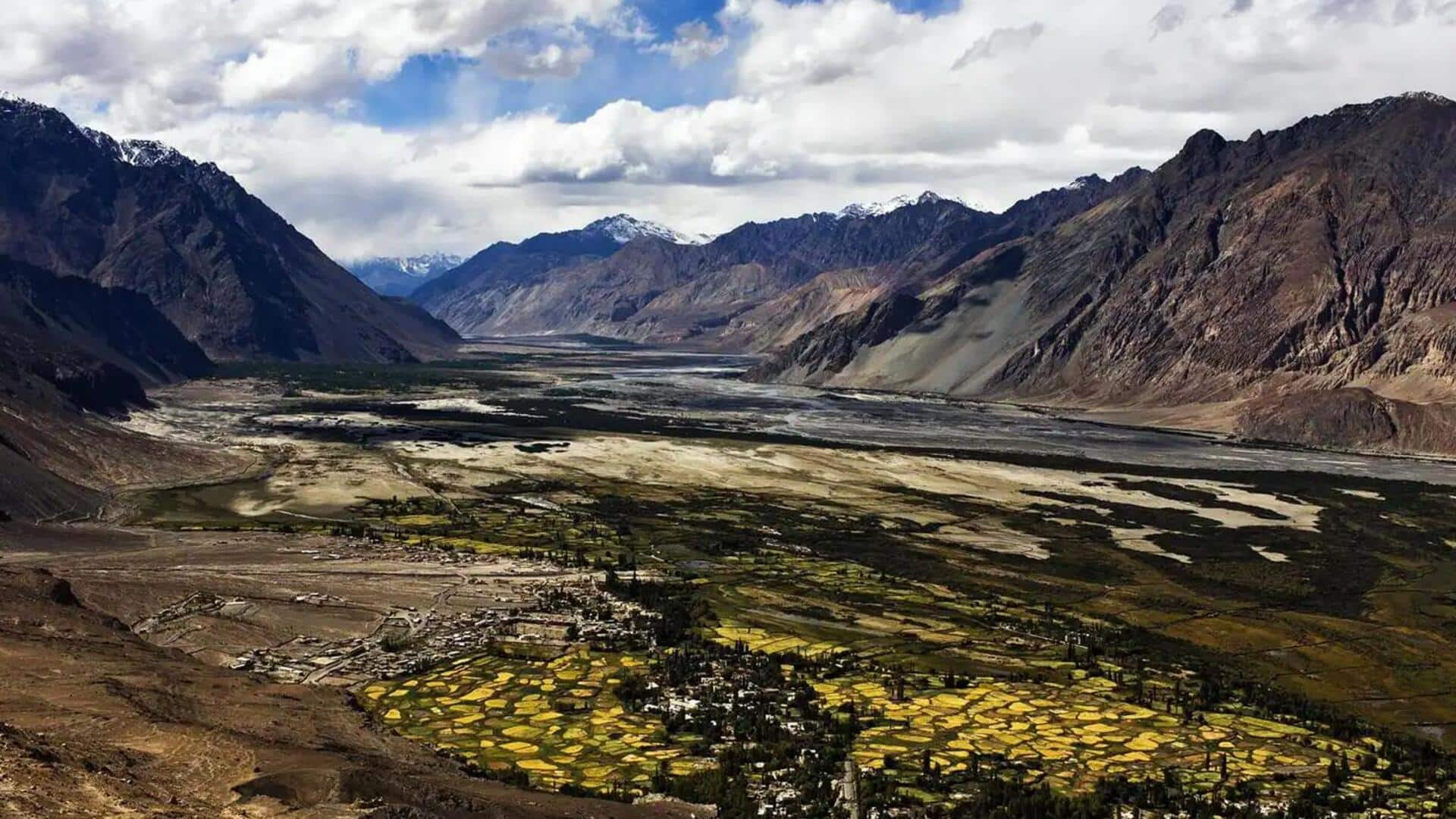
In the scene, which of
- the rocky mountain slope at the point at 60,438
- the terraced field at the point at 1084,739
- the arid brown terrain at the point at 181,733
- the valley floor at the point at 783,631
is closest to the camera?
the arid brown terrain at the point at 181,733

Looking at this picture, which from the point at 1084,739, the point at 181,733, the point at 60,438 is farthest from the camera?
the point at 60,438

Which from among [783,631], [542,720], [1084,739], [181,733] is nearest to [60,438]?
[783,631]

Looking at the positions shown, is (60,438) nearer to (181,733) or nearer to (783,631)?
(783,631)

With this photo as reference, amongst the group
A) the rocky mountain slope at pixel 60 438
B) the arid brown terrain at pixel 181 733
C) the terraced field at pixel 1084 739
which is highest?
the rocky mountain slope at pixel 60 438

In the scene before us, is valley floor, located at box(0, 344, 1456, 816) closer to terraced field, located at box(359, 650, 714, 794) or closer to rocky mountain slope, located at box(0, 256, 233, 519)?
terraced field, located at box(359, 650, 714, 794)

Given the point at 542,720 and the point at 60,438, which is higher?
the point at 60,438

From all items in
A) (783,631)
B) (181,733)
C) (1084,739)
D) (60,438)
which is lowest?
(783,631)

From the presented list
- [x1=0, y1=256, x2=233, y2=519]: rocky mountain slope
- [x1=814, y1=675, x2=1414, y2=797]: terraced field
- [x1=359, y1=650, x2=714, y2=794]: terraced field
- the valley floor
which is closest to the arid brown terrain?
the valley floor

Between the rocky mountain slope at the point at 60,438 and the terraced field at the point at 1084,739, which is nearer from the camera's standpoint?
the terraced field at the point at 1084,739

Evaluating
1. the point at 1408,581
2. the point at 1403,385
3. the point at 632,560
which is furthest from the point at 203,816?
the point at 1403,385

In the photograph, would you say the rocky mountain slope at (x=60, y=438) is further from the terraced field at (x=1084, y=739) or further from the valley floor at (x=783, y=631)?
the terraced field at (x=1084, y=739)

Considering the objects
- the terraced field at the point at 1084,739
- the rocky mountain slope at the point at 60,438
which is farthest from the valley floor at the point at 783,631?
the rocky mountain slope at the point at 60,438

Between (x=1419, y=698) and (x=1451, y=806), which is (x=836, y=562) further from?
(x=1451, y=806)
